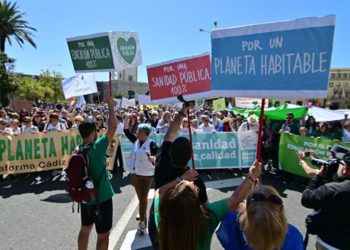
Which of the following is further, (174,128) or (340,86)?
(340,86)

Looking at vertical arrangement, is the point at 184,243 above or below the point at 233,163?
above

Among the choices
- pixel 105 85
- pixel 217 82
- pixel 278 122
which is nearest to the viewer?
pixel 217 82

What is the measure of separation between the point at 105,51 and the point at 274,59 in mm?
2745

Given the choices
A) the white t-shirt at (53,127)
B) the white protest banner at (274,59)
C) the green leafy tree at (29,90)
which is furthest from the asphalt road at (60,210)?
the green leafy tree at (29,90)

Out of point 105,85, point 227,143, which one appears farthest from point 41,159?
point 105,85

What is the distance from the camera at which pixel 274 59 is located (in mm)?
2959

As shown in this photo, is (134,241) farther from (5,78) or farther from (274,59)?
(5,78)

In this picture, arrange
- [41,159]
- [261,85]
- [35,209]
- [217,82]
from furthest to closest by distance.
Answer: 1. [41,159]
2. [35,209]
3. [217,82]
4. [261,85]

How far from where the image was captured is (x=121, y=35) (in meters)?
4.98

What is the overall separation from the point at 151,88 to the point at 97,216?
1.94 m

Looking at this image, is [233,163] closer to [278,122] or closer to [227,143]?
[227,143]

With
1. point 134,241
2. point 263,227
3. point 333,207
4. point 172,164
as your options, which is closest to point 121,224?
point 134,241

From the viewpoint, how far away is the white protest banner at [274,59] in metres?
2.71

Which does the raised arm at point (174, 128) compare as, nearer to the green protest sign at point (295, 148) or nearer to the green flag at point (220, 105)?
the green protest sign at point (295, 148)
